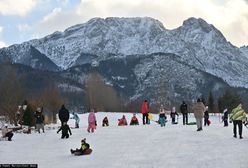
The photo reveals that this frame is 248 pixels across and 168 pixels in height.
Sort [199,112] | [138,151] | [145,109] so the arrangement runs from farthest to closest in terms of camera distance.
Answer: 1. [145,109]
2. [199,112]
3. [138,151]

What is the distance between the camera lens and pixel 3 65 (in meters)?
55.9

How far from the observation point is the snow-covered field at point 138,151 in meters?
18.1

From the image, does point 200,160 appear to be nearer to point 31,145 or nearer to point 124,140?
point 124,140

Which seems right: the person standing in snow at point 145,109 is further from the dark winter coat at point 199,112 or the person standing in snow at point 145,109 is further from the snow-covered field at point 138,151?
the dark winter coat at point 199,112

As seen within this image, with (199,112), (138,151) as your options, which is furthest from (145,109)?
(138,151)

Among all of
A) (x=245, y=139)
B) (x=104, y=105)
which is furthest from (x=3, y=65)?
(x=104, y=105)

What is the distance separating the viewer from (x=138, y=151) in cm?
2156

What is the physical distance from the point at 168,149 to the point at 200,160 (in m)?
3.67

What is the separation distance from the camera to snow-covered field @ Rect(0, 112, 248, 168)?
18.1m

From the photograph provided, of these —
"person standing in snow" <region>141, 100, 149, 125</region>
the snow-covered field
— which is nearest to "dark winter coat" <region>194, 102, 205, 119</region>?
the snow-covered field

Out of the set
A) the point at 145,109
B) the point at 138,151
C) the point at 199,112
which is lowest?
the point at 138,151

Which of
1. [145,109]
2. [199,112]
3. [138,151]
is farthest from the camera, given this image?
[145,109]

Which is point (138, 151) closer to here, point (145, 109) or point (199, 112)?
point (199, 112)

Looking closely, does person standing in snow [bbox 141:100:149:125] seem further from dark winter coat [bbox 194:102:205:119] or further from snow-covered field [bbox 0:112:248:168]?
dark winter coat [bbox 194:102:205:119]
